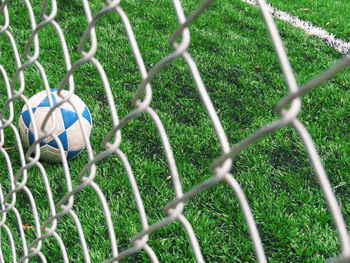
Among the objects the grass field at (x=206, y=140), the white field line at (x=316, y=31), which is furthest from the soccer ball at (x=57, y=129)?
the white field line at (x=316, y=31)

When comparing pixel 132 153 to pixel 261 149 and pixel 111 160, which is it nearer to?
pixel 111 160

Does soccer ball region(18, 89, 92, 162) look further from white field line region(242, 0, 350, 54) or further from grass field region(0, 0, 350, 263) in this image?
white field line region(242, 0, 350, 54)

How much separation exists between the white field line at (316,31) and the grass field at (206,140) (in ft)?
0.44

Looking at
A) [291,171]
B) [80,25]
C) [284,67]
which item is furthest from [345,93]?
[284,67]

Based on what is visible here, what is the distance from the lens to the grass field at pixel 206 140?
6.94 feet

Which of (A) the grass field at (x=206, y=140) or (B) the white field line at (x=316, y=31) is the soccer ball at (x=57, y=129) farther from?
(B) the white field line at (x=316, y=31)

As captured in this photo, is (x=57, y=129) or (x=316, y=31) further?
(x=316, y=31)

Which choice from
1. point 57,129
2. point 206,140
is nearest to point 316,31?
point 206,140

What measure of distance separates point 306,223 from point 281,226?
14 cm

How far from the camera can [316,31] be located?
500 centimetres

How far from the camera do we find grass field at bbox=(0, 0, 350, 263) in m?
2.12

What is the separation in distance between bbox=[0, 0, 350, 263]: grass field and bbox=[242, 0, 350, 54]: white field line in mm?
135

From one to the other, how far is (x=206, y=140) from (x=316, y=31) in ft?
9.21

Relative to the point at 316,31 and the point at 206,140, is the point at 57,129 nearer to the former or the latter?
the point at 206,140
